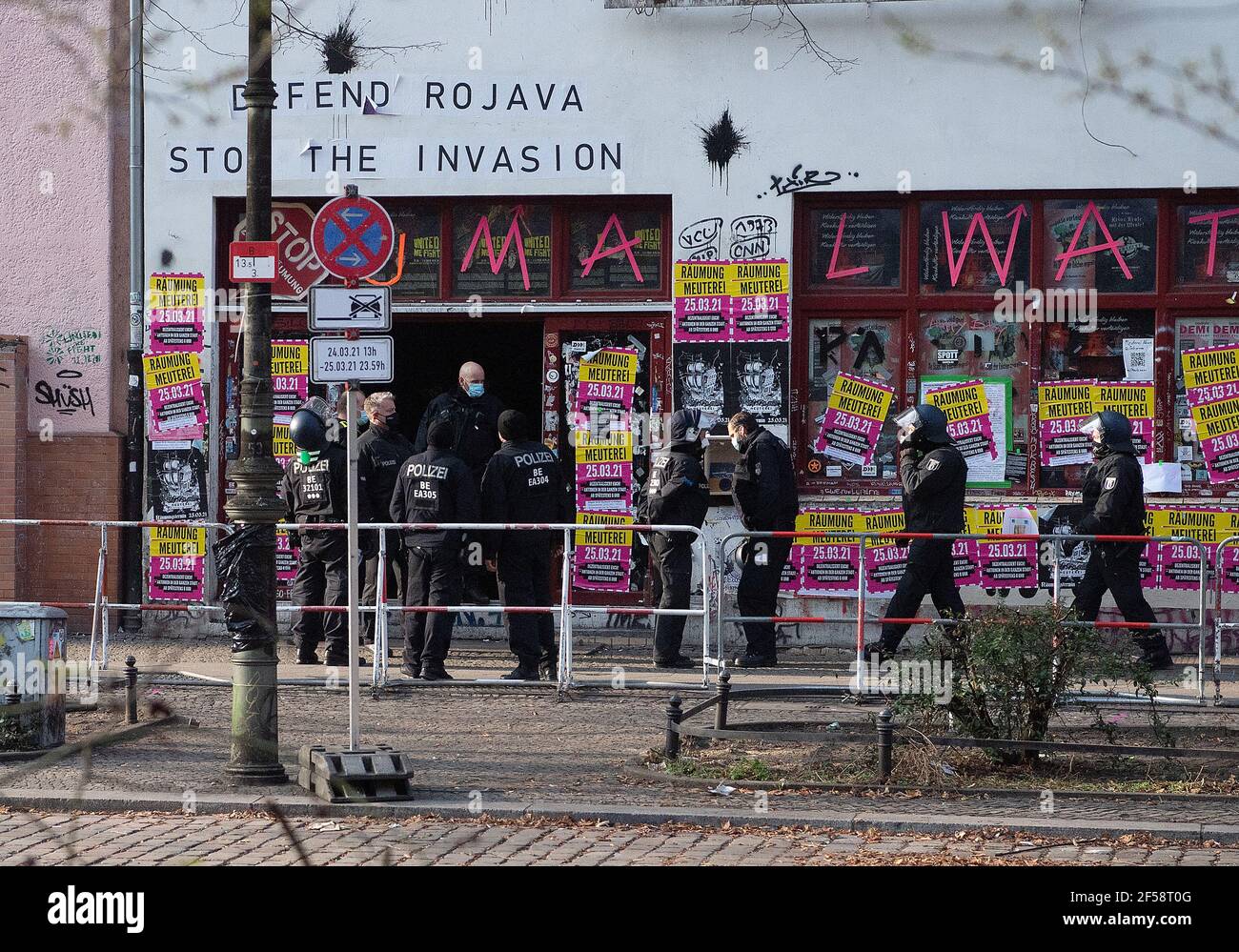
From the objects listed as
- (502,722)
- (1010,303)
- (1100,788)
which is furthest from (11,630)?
(1010,303)

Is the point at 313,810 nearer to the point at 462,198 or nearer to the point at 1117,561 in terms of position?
the point at 1117,561

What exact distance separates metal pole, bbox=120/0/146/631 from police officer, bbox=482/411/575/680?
425cm

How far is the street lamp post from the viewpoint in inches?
362

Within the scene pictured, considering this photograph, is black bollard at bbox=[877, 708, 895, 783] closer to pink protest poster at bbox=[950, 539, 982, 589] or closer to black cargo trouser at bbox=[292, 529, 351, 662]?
black cargo trouser at bbox=[292, 529, 351, 662]

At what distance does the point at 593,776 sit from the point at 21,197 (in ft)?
31.9

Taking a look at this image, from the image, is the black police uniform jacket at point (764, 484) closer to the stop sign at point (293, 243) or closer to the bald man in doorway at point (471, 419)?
the bald man in doorway at point (471, 419)

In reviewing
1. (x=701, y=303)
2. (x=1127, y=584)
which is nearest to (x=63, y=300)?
(x=701, y=303)

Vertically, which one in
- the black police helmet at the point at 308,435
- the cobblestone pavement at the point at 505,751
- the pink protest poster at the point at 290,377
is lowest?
the cobblestone pavement at the point at 505,751

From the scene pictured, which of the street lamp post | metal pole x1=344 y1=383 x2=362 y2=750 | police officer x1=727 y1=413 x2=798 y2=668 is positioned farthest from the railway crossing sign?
police officer x1=727 y1=413 x2=798 y2=668

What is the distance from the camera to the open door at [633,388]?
15.9 metres

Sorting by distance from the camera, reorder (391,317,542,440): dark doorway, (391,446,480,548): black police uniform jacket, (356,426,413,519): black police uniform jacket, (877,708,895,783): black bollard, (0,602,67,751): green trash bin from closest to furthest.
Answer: (877,708,895,783): black bollard
(0,602,67,751): green trash bin
(391,446,480,548): black police uniform jacket
(356,426,413,519): black police uniform jacket
(391,317,542,440): dark doorway

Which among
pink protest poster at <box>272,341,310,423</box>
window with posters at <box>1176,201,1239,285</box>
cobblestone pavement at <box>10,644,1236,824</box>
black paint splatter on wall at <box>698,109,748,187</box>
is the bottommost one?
cobblestone pavement at <box>10,644,1236,824</box>

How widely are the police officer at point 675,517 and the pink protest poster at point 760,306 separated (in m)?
1.61

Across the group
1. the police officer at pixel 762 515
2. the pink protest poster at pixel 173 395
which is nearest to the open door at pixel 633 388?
the police officer at pixel 762 515
